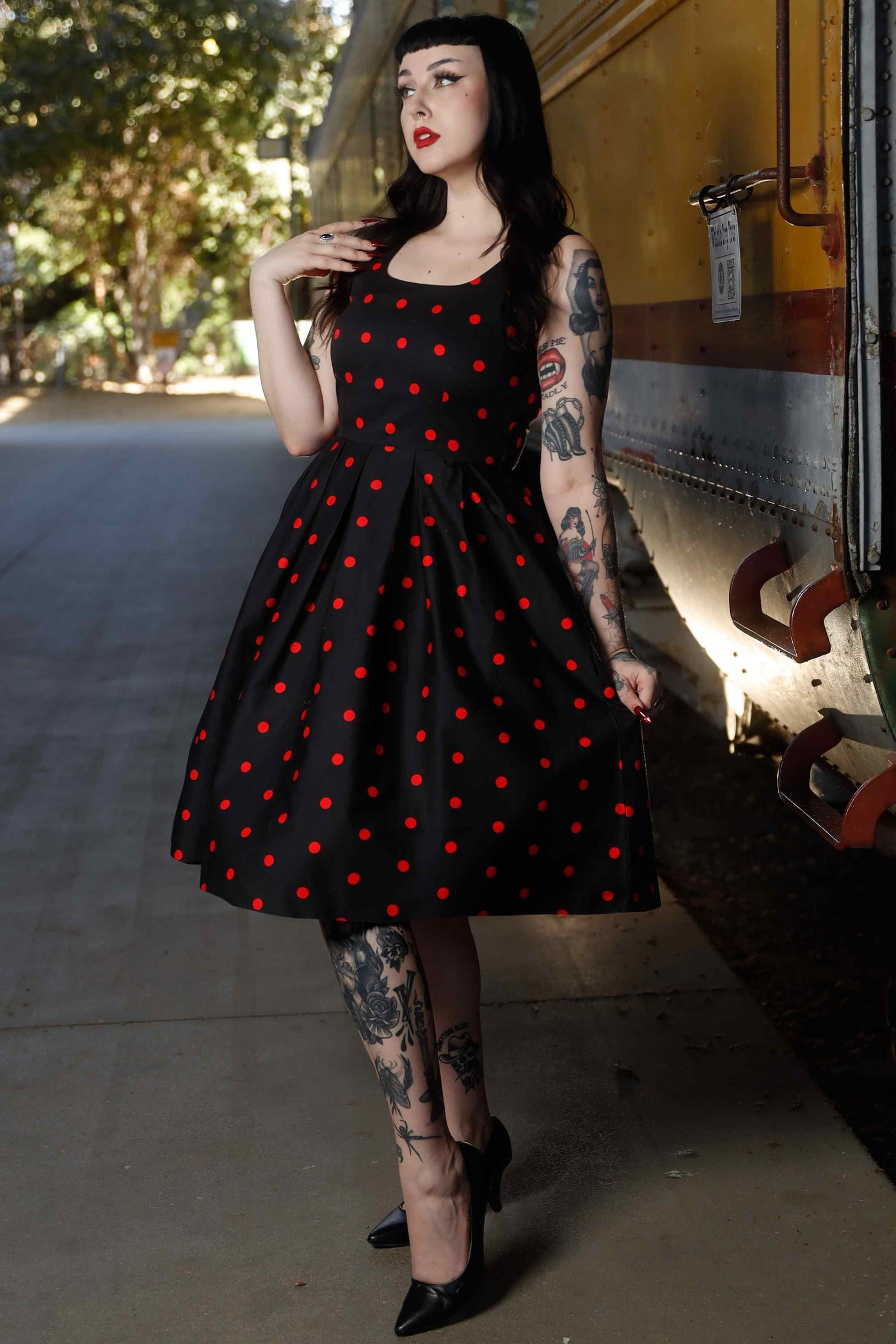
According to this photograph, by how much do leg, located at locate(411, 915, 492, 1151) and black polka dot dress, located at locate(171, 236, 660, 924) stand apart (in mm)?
277

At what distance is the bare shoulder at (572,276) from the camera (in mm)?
2020

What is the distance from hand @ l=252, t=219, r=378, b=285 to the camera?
2.09 metres

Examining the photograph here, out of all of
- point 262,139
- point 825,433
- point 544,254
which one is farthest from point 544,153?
point 262,139

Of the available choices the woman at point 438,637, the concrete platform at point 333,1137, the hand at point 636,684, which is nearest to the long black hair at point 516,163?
the woman at point 438,637

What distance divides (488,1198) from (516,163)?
5.16ft

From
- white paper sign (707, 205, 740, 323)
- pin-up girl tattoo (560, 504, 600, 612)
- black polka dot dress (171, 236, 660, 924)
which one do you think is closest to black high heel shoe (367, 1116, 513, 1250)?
black polka dot dress (171, 236, 660, 924)

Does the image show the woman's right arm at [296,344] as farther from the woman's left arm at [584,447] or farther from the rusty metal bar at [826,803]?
the rusty metal bar at [826,803]

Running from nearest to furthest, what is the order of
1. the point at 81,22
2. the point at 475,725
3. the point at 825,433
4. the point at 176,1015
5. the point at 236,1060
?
the point at 475,725, the point at 825,433, the point at 236,1060, the point at 176,1015, the point at 81,22

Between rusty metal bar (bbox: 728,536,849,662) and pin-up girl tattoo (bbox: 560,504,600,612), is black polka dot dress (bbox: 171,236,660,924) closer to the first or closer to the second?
pin-up girl tattoo (bbox: 560,504,600,612)

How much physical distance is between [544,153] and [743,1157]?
168cm

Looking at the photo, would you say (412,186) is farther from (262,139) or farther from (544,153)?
(262,139)

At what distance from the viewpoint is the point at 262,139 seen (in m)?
16.4

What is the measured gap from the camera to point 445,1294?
6.71 ft

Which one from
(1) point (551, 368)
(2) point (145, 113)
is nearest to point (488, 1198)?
(1) point (551, 368)
